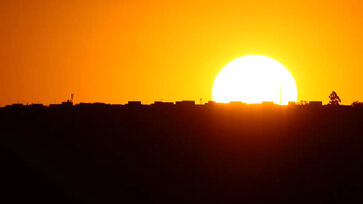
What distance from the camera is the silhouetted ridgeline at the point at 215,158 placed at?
2872 centimetres

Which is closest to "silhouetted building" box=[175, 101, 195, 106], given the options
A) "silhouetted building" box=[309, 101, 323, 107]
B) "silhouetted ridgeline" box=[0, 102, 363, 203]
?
"silhouetted ridgeline" box=[0, 102, 363, 203]

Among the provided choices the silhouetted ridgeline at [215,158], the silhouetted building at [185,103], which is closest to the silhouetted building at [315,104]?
the silhouetted ridgeline at [215,158]

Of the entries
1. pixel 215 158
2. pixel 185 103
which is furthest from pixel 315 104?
pixel 185 103

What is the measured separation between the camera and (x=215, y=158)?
29.0m

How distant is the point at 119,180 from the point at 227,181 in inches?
160

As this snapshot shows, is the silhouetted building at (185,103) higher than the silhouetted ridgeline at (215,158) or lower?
higher

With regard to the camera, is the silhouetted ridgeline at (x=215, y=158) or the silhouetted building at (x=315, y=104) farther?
the silhouetted building at (x=315, y=104)

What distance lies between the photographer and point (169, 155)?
2928 cm

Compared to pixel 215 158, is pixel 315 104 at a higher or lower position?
higher

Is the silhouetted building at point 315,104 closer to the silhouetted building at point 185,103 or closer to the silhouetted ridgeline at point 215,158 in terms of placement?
the silhouetted ridgeline at point 215,158

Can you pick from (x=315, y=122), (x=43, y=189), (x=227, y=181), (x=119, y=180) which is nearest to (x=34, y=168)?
(x=43, y=189)

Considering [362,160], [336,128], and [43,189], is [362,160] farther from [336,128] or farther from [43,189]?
[43,189]

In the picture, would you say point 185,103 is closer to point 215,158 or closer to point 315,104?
point 215,158

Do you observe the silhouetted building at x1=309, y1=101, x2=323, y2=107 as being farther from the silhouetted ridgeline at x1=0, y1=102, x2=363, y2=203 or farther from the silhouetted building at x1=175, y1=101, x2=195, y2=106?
the silhouetted building at x1=175, y1=101, x2=195, y2=106
